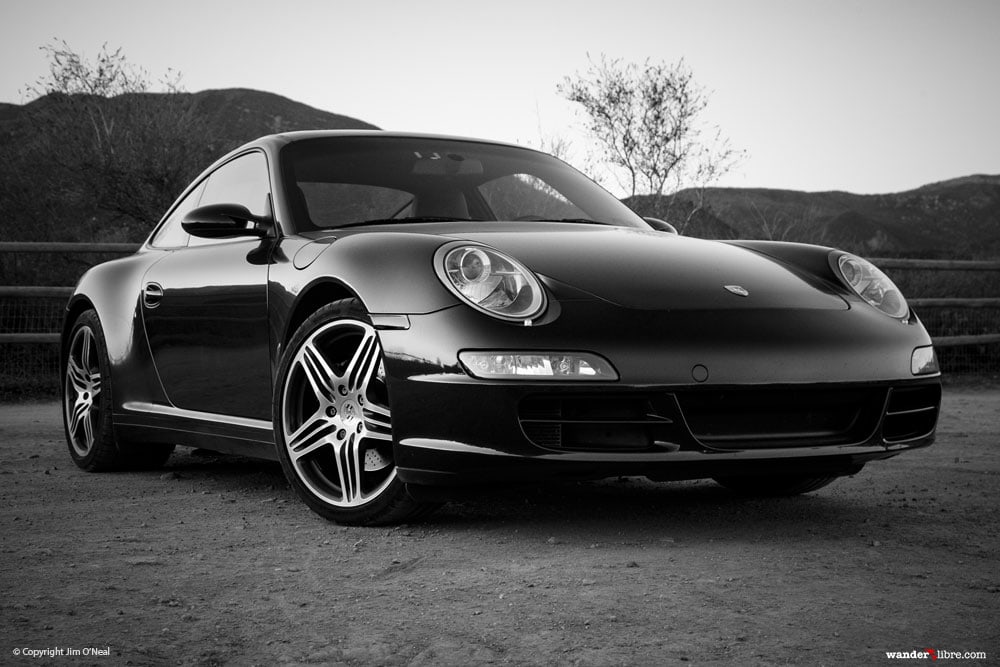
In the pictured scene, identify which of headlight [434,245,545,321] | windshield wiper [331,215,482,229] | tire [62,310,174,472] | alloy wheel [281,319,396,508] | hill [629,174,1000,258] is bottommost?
hill [629,174,1000,258]

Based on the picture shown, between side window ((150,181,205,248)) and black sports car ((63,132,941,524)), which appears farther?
side window ((150,181,205,248))

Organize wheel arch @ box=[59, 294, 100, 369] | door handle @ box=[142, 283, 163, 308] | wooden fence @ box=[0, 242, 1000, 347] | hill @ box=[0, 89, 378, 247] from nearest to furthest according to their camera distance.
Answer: door handle @ box=[142, 283, 163, 308]
wheel arch @ box=[59, 294, 100, 369]
wooden fence @ box=[0, 242, 1000, 347]
hill @ box=[0, 89, 378, 247]

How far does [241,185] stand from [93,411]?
1.41m

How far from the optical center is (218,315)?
4348 mm

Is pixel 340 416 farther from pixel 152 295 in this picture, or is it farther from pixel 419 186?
pixel 152 295

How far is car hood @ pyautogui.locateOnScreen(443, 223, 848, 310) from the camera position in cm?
344

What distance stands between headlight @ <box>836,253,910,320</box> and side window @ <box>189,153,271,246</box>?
2.13m

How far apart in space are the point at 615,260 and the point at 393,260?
2.35 ft

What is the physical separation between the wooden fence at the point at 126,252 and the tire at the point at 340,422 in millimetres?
5322

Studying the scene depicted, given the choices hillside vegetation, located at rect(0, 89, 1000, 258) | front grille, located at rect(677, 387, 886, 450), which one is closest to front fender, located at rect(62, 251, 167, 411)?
front grille, located at rect(677, 387, 886, 450)

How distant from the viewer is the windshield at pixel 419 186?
433cm

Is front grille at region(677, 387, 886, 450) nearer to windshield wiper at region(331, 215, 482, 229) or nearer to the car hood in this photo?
the car hood

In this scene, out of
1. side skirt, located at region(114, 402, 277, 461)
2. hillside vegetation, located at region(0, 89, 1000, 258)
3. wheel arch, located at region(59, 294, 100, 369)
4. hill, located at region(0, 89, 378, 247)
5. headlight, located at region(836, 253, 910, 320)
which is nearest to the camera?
headlight, located at region(836, 253, 910, 320)

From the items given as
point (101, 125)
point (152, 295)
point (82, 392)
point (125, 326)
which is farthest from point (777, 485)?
point (101, 125)
